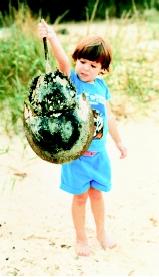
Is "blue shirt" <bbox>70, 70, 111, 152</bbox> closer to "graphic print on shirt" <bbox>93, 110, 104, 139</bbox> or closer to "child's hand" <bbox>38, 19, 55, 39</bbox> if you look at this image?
"graphic print on shirt" <bbox>93, 110, 104, 139</bbox>

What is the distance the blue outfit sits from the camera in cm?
262

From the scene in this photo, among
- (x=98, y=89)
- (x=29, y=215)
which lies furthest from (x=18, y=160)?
(x=98, y=89)

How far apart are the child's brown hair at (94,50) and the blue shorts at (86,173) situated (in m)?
0.44

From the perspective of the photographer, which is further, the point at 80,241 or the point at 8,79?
the point at 8,79

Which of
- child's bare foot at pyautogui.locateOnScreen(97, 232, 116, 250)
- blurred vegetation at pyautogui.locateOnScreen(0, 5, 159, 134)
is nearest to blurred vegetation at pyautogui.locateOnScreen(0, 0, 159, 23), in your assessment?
blurred vegetation at pyautogui.locateOnScreen(0, 5, 159, 134)

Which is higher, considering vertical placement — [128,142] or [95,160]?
[95,160]

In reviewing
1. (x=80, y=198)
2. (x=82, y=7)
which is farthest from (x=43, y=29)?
(x=82, y=7)

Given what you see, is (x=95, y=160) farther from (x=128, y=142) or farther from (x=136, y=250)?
(x=128, y=142)

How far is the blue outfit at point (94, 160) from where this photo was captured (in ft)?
8.61

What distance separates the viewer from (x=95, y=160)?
2.69 meters

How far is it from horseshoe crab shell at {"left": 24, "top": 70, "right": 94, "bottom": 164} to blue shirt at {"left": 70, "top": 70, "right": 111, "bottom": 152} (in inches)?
13.1

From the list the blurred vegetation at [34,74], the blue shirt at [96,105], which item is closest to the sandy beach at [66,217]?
the blurred vegetation at [34,74]

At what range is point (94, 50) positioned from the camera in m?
2.55

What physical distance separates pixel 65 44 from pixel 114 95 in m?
0.80
